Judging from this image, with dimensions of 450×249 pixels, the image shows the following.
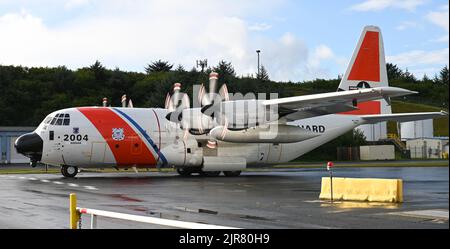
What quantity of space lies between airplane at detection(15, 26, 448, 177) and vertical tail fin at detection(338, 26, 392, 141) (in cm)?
128

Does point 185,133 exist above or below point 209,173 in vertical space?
above

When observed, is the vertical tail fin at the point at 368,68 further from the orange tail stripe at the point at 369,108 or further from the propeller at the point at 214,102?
the propeller at the point at 214,102

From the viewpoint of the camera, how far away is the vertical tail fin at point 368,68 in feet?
104

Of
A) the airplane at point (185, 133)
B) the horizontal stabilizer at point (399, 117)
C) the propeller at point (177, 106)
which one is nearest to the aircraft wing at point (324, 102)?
the airplane at point (185, 133)

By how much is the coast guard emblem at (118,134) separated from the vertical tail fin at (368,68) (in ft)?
39.2

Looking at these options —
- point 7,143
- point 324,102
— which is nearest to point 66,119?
point 324,102

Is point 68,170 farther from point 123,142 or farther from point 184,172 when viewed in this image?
point 184,172

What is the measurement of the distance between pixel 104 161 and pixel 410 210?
17359 millimetres

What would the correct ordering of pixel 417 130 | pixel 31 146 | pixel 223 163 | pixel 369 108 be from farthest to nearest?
pixel 417 130 < pixel 369 108 < pixel 223 163 < pixel 31 146

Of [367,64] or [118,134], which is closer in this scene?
[118,134]

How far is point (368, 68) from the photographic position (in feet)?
104

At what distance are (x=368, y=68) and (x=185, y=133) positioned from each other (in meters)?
10.8

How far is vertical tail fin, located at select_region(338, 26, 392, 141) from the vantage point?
3162 centimetres
